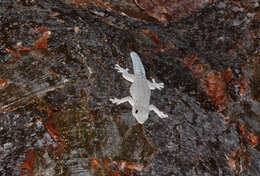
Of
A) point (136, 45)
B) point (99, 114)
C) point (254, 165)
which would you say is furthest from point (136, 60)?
point (254, 165)

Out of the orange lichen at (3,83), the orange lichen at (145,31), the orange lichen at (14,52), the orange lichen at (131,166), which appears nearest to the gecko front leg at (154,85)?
the orange lichen at (145,31)

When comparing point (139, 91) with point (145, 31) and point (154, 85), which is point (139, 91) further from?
point (145, 31)

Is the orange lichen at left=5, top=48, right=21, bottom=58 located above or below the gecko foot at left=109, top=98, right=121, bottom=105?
above

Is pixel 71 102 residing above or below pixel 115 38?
below

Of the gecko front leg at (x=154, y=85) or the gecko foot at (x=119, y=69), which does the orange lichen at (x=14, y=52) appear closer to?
the gecko foot at (x=119, y=69)

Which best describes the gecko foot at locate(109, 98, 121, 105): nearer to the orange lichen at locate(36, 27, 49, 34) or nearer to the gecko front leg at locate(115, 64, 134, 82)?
the gecko front leg at locate(115, 64, 134, 82)

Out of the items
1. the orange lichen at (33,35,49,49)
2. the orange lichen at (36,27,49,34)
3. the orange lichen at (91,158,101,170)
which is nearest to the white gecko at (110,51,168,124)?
the orange lichen at (91,158,101,170)

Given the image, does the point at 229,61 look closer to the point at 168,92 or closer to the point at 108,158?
the point at 168,92
